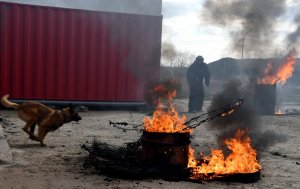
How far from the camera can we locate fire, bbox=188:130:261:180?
16.9ft

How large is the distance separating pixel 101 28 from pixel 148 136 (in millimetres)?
8300

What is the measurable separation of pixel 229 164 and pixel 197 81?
9048mm

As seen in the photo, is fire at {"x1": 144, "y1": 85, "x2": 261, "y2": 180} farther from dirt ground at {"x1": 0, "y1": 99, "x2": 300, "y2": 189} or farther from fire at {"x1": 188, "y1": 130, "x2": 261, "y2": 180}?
dirt ground at {"x1": 0, "y1": 99, "x2": 300, "y2": 189}

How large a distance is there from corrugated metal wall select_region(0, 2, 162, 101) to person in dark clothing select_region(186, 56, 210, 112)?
1979 millimetres

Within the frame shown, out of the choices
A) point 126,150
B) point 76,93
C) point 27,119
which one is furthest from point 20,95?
point 126,150

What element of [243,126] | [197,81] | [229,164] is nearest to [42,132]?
[229,164]

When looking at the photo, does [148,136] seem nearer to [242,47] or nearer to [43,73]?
[242,47]

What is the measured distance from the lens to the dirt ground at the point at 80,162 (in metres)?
4.76

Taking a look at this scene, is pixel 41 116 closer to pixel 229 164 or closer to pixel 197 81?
pixel 229 164

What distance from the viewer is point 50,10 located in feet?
40.7

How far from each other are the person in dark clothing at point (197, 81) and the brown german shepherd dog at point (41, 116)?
7875mm

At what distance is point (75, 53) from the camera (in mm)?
12750

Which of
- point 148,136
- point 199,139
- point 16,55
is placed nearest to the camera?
point 148,136

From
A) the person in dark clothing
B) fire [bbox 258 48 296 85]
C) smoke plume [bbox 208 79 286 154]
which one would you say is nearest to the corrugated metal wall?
the person in dark clothing
